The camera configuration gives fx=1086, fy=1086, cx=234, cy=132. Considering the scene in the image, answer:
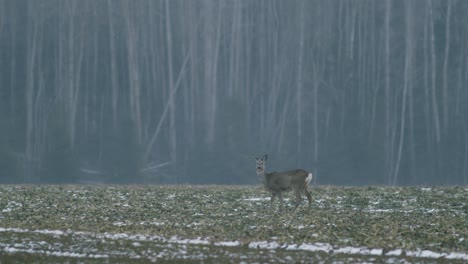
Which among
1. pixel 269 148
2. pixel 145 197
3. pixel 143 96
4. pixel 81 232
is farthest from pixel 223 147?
pixel 81 232

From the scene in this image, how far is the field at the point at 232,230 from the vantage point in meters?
15.6

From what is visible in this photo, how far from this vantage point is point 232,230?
1955 centimetres

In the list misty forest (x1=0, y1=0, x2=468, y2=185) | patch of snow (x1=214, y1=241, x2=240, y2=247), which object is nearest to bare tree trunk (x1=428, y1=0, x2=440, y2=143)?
misty forest (x1=0, y1=0, x2=468, y2=185)

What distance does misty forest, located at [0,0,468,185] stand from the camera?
68188 mm

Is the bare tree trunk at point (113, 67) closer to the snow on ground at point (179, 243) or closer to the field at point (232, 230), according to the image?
the field at point (232, 230)

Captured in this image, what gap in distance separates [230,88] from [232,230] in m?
53.2

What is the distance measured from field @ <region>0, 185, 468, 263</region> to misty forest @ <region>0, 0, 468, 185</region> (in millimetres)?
37731

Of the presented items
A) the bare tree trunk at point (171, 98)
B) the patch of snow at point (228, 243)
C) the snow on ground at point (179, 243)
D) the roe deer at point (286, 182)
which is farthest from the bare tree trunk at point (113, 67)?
the patch of snow at point (228, 243)

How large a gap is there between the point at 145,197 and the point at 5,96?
44.3m

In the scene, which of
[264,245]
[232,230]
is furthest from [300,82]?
[264,245]

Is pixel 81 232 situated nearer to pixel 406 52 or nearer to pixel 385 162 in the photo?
pixel 385 162

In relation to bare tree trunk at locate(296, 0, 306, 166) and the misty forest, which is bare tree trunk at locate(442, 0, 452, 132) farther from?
bare tree trunk at locate(296, 0, 306, 166)

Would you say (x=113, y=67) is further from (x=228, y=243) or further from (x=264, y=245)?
(x=264, y=245)

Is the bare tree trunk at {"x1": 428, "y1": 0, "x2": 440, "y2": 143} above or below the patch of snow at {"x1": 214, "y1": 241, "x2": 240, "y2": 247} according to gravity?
above
